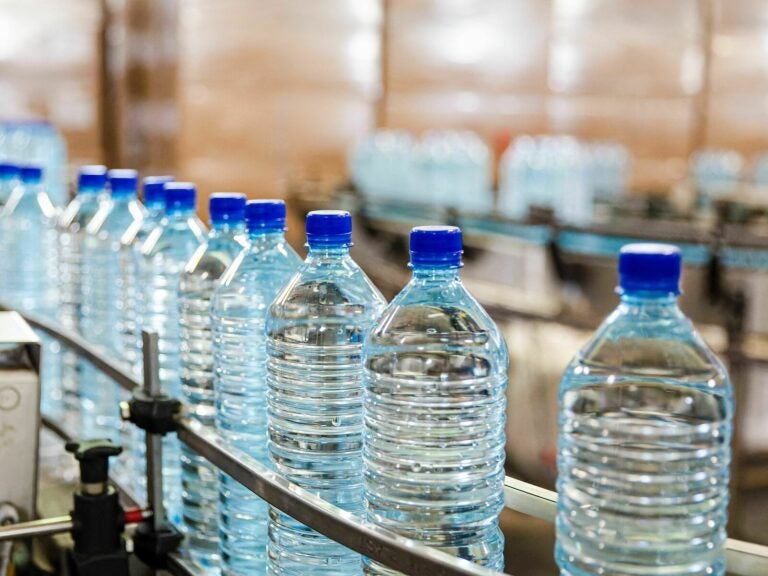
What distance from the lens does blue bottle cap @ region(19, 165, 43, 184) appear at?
2604 millimetres

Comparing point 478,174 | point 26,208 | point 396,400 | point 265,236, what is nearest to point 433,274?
point 396,400

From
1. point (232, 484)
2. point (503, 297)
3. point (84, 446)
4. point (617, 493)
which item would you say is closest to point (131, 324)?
point (84, 446)

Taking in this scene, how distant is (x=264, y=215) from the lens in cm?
137

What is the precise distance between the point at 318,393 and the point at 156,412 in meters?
0.29

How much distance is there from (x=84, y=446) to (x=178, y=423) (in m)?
0.18

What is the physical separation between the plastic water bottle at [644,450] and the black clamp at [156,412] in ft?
2.11

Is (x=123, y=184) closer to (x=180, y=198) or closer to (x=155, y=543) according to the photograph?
(x=180, y=198)

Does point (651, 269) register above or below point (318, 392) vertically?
above

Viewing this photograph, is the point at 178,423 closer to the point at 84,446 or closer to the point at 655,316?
the point at 84,446

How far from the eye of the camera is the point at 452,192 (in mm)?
6445

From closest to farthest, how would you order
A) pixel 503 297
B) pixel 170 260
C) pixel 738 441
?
pixel 170 260, pixel 738 441, pixel 503 297

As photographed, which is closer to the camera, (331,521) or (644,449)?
(644,449)

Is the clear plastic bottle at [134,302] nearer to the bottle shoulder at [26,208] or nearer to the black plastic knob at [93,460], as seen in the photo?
the black plastic knob at [93,460]

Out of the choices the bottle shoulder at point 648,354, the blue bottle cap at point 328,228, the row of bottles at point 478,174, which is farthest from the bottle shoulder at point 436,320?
the row of bottles at point 478,174
